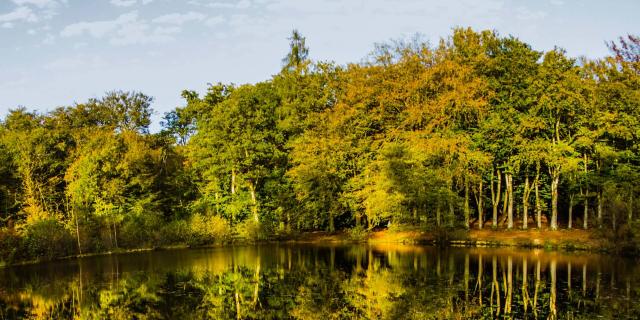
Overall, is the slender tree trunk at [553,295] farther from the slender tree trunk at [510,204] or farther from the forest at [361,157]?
the slender tree trunk at [510,204]

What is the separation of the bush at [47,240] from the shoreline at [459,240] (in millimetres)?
457

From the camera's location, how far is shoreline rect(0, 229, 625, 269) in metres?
33.8

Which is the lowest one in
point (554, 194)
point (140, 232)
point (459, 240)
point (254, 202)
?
point (459, 240)

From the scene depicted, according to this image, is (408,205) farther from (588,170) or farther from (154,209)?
(154,209)

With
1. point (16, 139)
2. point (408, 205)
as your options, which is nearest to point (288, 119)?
point (408, 205)

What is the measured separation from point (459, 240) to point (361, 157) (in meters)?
10.9

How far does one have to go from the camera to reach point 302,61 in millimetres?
56281

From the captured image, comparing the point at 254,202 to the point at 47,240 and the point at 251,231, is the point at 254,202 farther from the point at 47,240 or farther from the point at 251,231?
the point at 47,240

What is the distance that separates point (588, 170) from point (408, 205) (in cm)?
1365

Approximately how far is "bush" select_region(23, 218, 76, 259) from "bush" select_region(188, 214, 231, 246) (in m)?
9.55

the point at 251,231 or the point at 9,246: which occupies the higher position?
the point at 9,246

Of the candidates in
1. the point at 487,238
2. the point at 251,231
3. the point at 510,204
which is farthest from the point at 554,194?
the point at 251,231

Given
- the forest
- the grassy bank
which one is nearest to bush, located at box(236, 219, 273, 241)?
the forest

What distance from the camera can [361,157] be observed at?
150 feet
